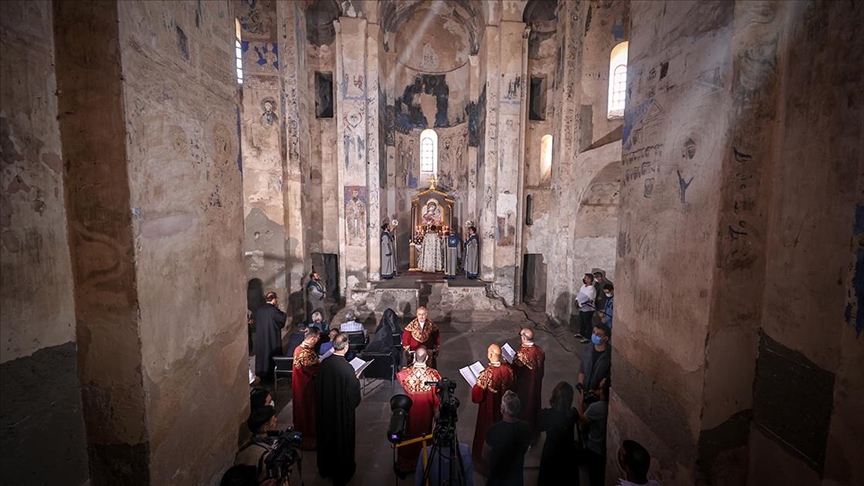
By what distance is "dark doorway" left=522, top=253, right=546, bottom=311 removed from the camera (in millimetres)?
13641

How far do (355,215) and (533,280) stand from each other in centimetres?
726

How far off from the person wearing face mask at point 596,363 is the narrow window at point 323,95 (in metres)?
11.5

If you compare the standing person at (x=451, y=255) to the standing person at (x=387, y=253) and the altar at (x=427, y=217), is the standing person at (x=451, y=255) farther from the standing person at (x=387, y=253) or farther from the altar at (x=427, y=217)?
the standing person at (x=387, y=253)

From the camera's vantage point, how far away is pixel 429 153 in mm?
16078

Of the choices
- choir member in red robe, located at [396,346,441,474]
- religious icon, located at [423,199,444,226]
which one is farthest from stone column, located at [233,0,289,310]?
choir member in red robe, located at [396,346,441,474]

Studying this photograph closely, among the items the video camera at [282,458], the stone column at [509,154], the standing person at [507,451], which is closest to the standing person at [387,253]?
the stone column at [509,154]

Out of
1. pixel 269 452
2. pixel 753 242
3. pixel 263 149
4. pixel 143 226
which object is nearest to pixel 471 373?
pixel 269 452

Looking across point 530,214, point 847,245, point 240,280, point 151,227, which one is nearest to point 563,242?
point 530,214

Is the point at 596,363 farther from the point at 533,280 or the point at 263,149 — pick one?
the point at 263,149

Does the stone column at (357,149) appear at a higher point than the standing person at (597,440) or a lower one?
higher

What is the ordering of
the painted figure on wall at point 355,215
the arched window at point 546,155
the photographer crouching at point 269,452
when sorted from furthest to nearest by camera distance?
the arched window at point 546,155
the painted figure on wall at point 355,215
the photographer crouching at point 269,452

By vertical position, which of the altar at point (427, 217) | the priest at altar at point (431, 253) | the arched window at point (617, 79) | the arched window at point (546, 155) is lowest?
the priest at altar at point (431, 253)

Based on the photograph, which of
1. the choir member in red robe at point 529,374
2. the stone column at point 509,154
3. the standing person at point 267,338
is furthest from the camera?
the stone column at point 509,154

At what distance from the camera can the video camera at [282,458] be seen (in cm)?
272
